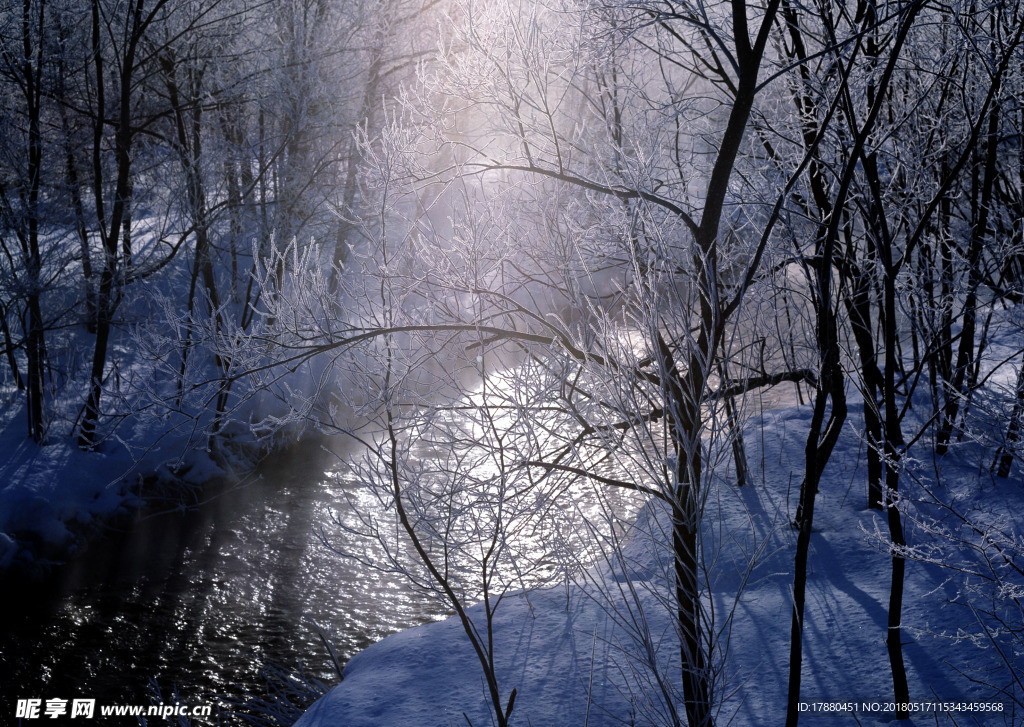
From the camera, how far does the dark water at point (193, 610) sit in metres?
6.23

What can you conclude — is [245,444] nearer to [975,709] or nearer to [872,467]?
[872,467]

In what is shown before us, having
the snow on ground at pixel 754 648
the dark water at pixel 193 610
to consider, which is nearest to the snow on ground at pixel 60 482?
the dark water at pixel 193 610

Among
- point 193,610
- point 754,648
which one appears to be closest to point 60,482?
point 193,610

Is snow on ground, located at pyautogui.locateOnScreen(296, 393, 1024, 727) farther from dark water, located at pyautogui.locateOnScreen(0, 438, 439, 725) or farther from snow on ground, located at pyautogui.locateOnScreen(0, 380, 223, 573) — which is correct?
snow on ground, located at pyautogui.locateOnScreen(0, 380, 223, 573)

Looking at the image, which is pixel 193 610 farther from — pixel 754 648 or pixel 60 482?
pixel 754 648

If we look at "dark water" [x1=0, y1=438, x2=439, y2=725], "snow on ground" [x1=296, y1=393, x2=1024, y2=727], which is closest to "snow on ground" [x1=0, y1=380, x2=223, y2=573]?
"dark water" [x1=0, y1=438, x2=439, y2=725]

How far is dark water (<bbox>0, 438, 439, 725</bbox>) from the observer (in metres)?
6.23

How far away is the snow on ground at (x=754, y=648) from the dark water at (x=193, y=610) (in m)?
2.20

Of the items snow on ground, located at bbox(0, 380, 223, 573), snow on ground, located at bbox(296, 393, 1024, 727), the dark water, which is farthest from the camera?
snow on ground, located at bbox(0, 380, 223, 573)

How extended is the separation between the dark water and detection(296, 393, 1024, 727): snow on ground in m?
2.20

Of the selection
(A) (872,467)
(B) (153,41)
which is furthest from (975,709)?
(B) (153,41)

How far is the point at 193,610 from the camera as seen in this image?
24.2 ft

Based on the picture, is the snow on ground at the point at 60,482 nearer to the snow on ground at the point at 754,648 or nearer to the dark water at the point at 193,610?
the dark water at the point at 193,610

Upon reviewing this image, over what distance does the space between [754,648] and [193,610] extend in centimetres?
566
